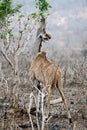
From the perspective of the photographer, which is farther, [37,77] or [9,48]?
[9,48]

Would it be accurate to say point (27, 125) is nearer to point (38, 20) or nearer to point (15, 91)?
point (15, 91)

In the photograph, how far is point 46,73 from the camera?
26.3 ft

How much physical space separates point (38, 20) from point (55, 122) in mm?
3447

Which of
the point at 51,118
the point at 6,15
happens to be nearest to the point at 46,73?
the point at 51,118

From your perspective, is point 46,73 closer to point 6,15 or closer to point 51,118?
point 51,118

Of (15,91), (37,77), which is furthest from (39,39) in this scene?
(15,91)

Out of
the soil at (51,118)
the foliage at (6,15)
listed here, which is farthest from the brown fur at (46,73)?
the foliage at (6,15)

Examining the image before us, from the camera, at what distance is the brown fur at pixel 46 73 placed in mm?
7918

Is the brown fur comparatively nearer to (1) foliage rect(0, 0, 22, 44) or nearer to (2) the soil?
(2) the soil

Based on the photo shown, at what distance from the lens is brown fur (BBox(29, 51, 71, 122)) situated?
7.92 m

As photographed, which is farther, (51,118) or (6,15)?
(6,15)

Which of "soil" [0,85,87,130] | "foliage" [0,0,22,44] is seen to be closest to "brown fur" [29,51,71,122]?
"soil" [0,85,87,130]

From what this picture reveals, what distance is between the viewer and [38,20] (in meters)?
10.2

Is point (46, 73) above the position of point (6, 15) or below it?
Answer: below
